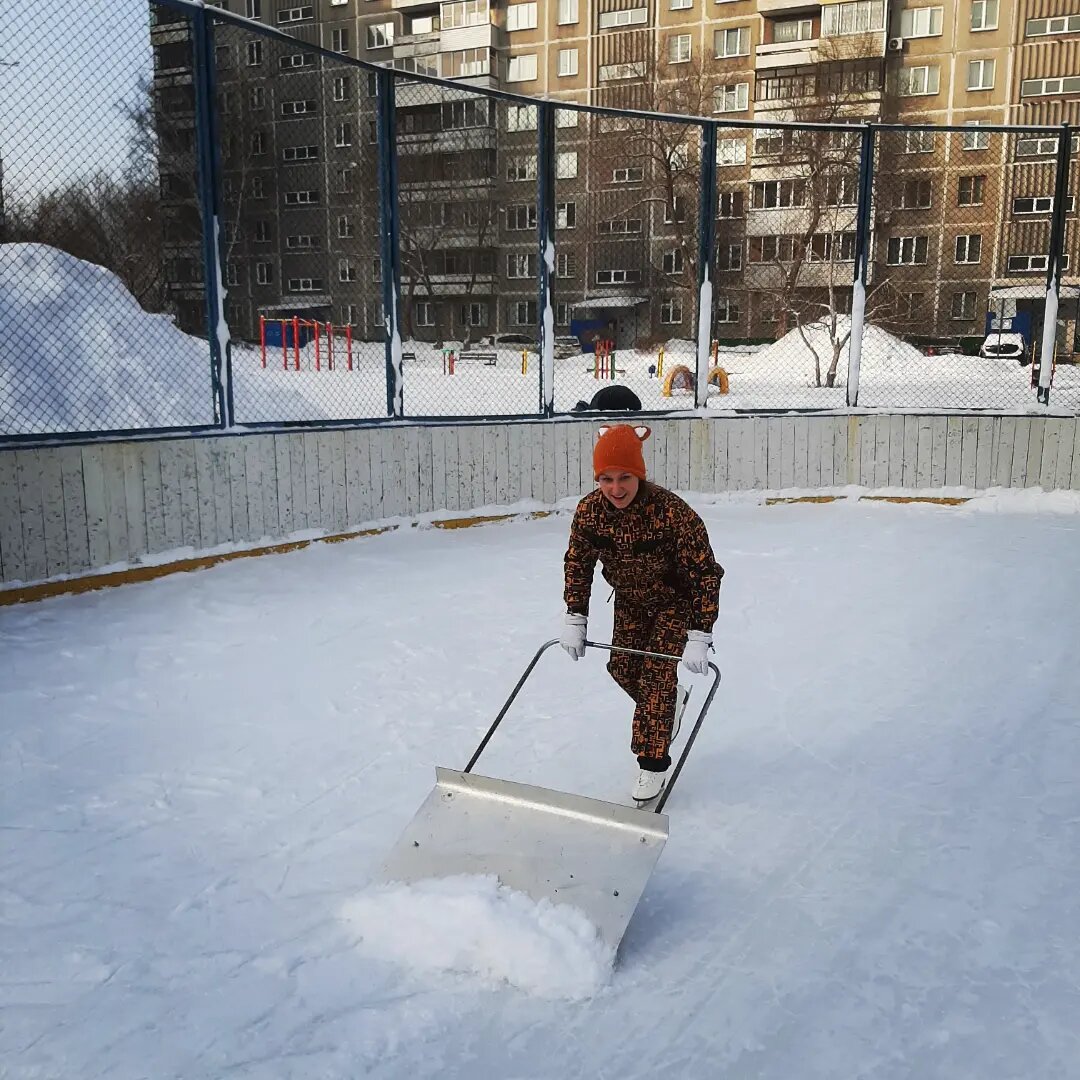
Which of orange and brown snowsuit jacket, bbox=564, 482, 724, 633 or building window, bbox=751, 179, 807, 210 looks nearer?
orange and brown snowsuit jacket, bbox=564, 482, 724, 633

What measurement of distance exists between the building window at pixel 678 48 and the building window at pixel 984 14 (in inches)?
404

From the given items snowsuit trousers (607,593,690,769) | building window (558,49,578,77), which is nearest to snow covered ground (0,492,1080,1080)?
snowsuit trousers (607,593,690,769)

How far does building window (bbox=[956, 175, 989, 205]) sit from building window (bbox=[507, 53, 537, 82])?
114ft

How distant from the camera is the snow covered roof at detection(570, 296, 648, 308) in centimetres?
948

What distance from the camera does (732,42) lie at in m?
39.1

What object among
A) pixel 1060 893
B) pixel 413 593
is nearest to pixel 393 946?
pixel 1060 893

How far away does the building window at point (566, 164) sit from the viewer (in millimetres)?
8758

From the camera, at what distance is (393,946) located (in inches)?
110

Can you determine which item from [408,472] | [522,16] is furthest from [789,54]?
[408,472]

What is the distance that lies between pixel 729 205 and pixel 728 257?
51cm

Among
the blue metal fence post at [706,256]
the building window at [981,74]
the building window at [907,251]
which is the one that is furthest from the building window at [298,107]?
the building window at [981,74]

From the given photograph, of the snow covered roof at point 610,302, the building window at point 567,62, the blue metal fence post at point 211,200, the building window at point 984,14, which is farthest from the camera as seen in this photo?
the building window at point 567,62

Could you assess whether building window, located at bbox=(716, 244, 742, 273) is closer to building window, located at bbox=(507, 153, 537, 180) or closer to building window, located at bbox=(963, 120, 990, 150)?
building window, located at bbox=(507, 153, 537, 180)

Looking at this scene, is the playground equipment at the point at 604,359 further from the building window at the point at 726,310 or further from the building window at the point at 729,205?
the building window at the point at 729,205
